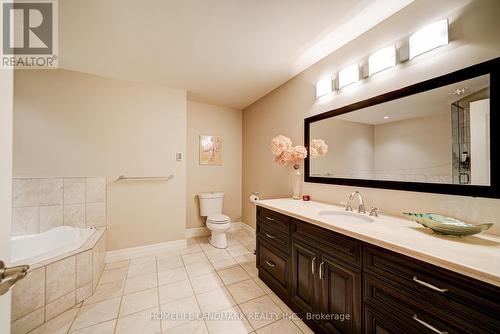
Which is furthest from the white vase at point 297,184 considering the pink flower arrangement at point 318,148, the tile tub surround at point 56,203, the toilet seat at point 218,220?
the tile tub surround at point 56,203

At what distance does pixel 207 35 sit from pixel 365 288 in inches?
85.2

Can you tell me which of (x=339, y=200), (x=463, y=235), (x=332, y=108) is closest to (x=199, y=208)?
(x=339, y=200)

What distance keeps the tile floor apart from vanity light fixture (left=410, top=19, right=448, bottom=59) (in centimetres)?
210

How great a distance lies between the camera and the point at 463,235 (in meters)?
0.92

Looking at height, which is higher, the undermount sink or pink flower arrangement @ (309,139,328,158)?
pink flower arrangement @ (309,139,328,158)

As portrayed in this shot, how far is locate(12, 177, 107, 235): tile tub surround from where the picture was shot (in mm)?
1995

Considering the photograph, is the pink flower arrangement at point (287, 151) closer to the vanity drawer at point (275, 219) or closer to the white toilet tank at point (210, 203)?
the vanity drawer at point (275, 219)

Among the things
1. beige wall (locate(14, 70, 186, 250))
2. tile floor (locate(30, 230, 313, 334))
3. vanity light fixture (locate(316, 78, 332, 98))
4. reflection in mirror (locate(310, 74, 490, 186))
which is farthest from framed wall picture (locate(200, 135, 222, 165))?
reflection in mirror (locate(310, 74, 490, 186))

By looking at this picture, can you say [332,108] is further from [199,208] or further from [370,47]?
[199,208]

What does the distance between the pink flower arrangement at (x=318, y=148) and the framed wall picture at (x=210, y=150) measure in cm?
181

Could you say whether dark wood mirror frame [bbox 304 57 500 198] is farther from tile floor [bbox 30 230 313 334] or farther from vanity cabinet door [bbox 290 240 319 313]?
tile floor [bbox 30 230 313 334]

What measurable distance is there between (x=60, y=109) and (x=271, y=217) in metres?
2.67

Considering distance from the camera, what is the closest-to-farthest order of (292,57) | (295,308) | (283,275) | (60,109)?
(295,308), (283,275), (292,57), (60,109)

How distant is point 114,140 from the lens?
7.86 feet
